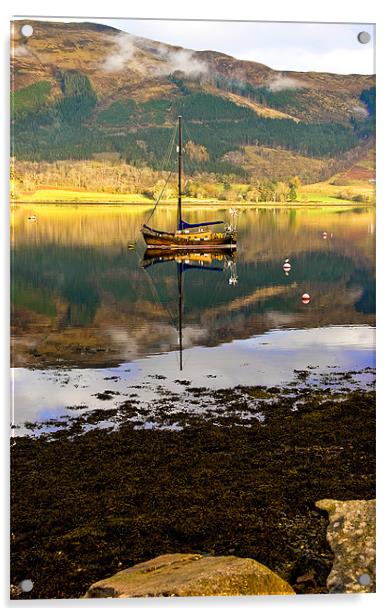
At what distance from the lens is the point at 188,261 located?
234 inches

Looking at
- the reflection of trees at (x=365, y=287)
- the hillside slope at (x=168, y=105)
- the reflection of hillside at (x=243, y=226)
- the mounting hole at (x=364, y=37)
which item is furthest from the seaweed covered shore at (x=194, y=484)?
the mounting hole at (x=364, y=37)

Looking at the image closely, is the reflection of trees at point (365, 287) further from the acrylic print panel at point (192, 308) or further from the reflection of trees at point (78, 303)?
the reflection of trees at point (78, 303)

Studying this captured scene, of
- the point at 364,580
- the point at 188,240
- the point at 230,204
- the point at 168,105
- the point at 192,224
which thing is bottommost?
the point at 364,580

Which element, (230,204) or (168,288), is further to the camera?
(168,288)

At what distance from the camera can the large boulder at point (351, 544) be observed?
4207mm

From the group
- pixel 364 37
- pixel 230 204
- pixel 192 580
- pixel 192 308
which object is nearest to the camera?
pixel 192 580

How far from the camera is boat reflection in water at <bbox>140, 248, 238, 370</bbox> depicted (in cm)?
555

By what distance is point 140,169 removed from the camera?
531 cm

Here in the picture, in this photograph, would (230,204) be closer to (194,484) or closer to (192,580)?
(194,484)

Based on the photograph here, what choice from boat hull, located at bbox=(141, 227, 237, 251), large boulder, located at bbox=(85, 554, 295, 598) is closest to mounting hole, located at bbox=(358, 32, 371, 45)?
boat hull, located at bbox=(141, 227, 237, 251)

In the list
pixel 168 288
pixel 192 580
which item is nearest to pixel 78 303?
pixel 168 288

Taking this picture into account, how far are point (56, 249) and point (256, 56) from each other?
5.58ft

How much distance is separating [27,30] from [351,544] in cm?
329

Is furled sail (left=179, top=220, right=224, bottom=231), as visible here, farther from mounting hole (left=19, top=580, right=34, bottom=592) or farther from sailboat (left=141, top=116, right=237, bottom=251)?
mounting hole (left=19, top=580, right=34, bottom=592)
